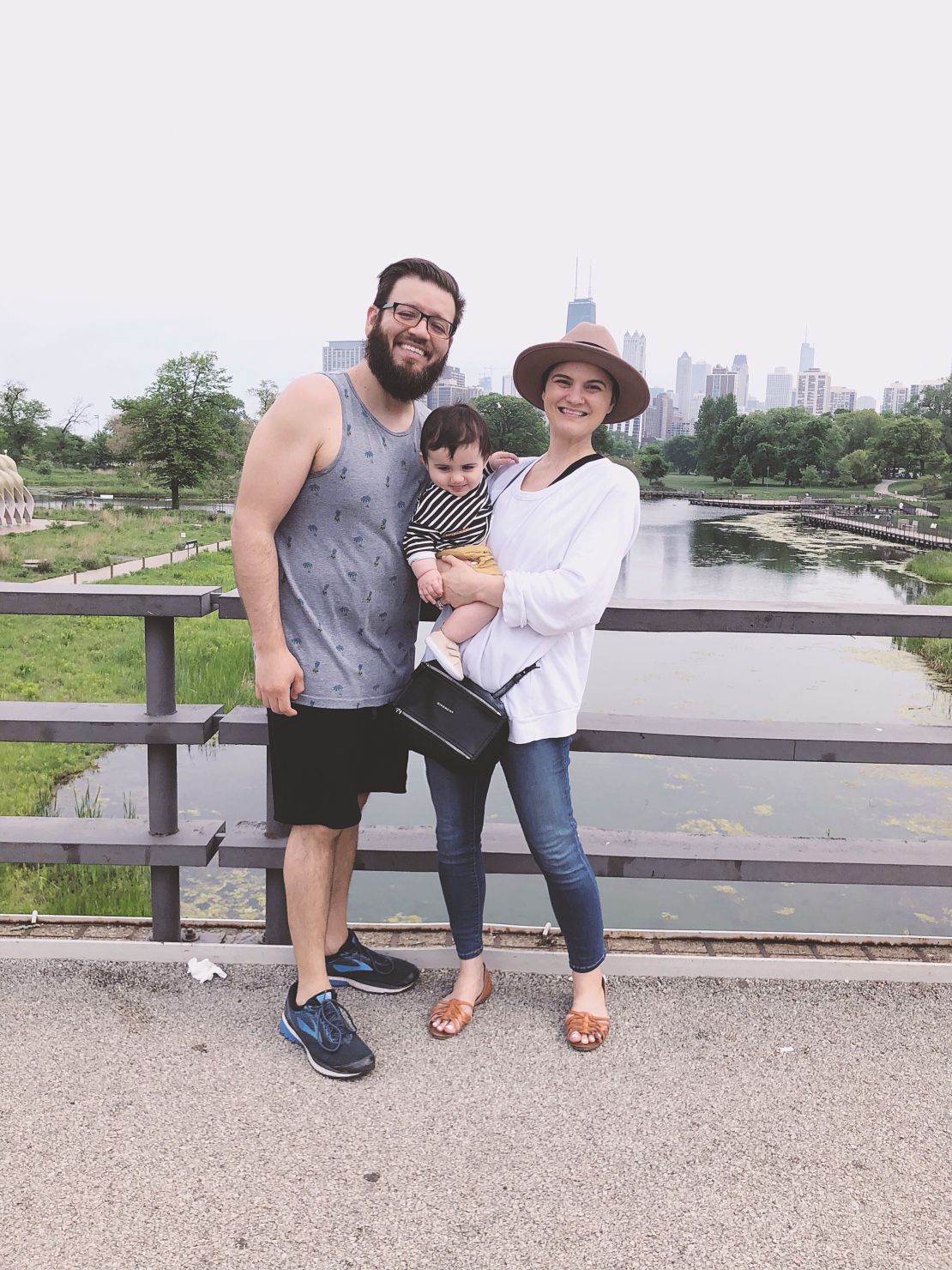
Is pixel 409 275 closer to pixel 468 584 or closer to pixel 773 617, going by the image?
pixel 468 584

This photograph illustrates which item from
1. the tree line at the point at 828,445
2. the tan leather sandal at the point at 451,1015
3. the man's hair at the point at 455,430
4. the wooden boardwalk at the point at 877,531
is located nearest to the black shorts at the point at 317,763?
the tan leather sandal at the point at 451,1015

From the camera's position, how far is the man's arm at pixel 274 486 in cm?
209

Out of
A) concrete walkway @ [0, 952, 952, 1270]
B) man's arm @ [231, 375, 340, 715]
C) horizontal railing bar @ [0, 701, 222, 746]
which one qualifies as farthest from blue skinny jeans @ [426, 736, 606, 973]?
horizontal railing bar @ [0, 701, 222, 746]

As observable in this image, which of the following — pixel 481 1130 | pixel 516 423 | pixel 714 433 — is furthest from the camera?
pixel 714 433

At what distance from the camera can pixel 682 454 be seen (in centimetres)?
12962

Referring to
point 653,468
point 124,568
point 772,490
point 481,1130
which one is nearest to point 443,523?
point 481,1130

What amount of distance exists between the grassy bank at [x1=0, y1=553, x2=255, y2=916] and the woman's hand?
3.69 meters

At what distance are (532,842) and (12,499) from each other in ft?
109

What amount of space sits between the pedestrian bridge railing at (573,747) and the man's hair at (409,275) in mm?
847

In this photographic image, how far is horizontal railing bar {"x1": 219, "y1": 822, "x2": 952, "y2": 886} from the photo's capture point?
2656mm

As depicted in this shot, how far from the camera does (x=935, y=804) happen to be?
7.86 metres

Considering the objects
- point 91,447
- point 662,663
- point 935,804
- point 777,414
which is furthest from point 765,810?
point 777,414

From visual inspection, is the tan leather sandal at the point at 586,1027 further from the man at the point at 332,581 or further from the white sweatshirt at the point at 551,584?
the white sweatshirt at the point at 551,584

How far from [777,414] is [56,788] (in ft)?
310
